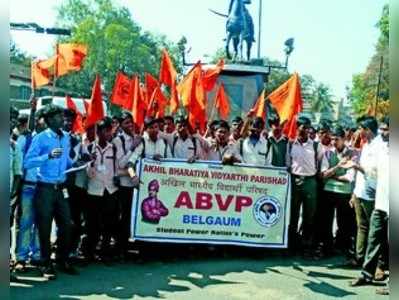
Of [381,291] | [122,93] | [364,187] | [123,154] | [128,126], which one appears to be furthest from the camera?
[122,93]

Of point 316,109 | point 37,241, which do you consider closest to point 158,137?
point 37,241

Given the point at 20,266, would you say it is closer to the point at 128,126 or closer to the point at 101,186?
the point at 101,186

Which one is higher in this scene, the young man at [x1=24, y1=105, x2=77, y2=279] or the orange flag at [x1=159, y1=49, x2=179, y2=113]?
the orange flag at [x1=159, y1=49, x2=179, y2=113]

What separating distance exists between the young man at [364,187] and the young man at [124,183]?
2.66m

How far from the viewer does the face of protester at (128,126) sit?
724cm

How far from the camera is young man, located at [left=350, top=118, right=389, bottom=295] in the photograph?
591cm

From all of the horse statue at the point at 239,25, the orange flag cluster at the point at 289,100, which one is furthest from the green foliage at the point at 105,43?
the orange flag cluster at the point at 289,100

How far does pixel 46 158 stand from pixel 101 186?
40.2 inches

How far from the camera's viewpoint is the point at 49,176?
605 centimetres

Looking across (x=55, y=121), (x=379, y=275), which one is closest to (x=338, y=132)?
(x=379, y=275)

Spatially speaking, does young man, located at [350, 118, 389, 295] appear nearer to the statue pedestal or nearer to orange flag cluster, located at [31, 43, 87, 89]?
orange flag cluster, located at [31, 43, 87, 89]

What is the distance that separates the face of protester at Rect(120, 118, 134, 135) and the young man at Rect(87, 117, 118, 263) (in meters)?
0.33

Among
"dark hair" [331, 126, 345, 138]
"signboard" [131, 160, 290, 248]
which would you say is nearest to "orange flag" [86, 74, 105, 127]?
"signboard" [131, 160, 290, 248]

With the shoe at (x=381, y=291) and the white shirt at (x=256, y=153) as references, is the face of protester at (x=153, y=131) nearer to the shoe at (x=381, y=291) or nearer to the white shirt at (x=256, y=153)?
the white shirt at (x=256, y=153)
